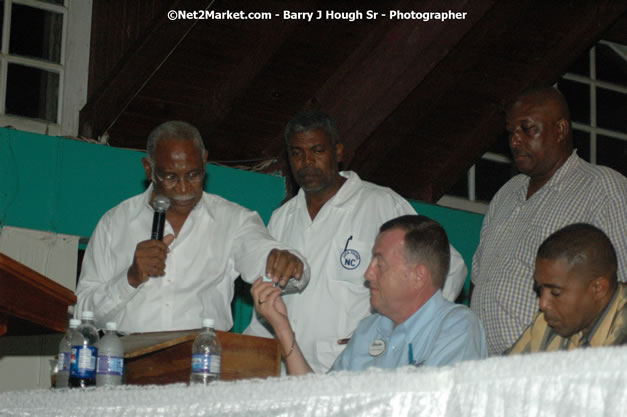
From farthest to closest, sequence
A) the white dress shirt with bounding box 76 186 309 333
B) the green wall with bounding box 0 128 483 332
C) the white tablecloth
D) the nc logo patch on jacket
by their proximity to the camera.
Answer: the green wall with bounding box 0 128 483 332
the nc logo patch on jacket
the white dress shirt with bounding box 76 186 309 333
the white tablecloth

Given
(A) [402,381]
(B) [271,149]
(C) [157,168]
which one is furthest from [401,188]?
(A) [402,381]

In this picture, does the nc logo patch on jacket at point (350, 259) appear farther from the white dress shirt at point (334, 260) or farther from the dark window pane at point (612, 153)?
the dark window pane at point (612, 153)

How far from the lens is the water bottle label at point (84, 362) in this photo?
8.10 ft

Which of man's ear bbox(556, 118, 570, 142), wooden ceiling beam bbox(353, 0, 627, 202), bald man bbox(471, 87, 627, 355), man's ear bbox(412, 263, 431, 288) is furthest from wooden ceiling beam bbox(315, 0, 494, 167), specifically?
man's ear bbox(412, 263, 431, 288)

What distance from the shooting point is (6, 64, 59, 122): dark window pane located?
Answer: 5234mm

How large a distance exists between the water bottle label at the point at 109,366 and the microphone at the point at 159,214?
547mm

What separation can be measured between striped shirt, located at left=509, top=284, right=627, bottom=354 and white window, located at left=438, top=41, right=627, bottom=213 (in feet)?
12.4

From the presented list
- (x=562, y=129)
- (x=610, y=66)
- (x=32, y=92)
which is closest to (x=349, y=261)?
(x=562, y=129)

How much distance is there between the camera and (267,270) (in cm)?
307

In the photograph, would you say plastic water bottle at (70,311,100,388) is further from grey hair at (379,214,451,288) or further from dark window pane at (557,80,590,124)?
dark window pane at (557,80,590,124)

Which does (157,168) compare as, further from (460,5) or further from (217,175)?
(460,5)

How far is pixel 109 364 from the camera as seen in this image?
252cm

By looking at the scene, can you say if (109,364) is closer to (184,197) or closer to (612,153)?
(184,197)

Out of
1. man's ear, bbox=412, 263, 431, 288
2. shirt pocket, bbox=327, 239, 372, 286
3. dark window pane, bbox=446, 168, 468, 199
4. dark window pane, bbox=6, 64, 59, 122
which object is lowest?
man's ear, bbox=412, 263, 431, 288
